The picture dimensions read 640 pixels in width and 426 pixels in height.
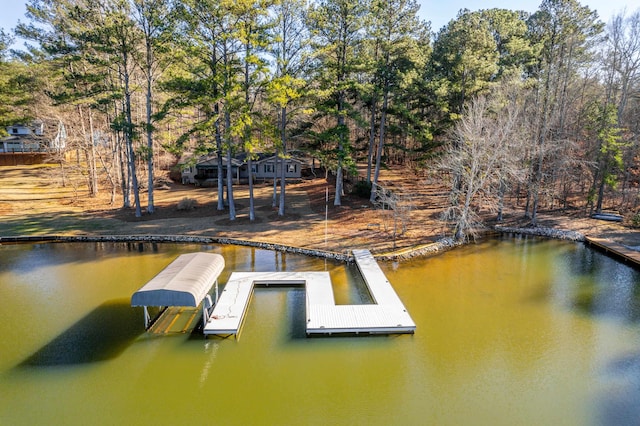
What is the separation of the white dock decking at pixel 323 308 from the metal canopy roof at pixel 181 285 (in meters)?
0.91

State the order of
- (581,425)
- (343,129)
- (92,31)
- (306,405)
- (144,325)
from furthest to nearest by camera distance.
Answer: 1. (343,129)
2. (92,31)
3. (144,325)
4. (306,405)
5. (581,425)

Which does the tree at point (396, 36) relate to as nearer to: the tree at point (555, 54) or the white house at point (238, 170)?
the tree at point (555, 54)

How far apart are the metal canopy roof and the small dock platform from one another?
16.2 m

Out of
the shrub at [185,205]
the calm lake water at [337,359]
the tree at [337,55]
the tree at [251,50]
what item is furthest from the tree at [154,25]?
the calm lake water at [337,359]

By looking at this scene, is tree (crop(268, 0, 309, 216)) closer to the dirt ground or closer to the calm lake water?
the dirt ground

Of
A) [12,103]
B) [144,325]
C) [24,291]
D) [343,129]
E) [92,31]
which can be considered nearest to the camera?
[144,325]

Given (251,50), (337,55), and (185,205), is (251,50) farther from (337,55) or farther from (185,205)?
(185,205)

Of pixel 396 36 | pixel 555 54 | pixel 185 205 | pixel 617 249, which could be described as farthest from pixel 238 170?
pixel 617 249

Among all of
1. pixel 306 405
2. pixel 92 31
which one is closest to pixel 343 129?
pixel 92 31

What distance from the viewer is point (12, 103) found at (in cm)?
3089

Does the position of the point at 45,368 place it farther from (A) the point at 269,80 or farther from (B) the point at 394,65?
(B) the point at 394,65

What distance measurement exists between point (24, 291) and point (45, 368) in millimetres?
5370

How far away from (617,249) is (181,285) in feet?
58.3

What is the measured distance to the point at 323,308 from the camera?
10.8 m
